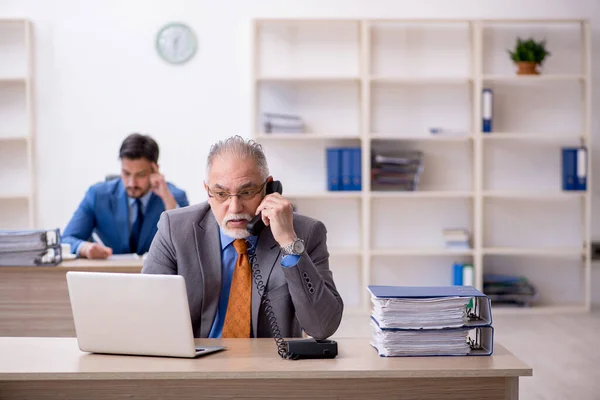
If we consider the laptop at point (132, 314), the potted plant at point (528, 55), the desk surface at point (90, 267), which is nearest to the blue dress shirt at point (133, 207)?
the desk surface at point (90, 267)

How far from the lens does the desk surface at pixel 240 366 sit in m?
2.08

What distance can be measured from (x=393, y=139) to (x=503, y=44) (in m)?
1.20

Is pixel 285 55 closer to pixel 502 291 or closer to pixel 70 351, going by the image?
pixel 502 291

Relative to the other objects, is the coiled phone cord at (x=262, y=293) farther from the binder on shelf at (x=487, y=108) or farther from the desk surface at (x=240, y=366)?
the binder on shelf at (x=487, y=108)

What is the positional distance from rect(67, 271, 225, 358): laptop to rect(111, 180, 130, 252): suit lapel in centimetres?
258

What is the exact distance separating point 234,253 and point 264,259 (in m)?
0.11

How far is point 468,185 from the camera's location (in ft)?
23.1

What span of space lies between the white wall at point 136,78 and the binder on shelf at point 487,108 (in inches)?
27.4

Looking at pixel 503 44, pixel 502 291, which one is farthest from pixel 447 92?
pixel 502 291

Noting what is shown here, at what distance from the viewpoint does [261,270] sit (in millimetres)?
2674

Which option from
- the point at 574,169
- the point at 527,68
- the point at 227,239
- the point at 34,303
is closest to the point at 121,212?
the point at 34,303

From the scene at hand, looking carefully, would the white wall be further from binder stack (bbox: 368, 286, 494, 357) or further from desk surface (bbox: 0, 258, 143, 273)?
binder stack (bbox: 368, 286, 494, 357)

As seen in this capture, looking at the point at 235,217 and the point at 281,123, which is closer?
the point at 235,217

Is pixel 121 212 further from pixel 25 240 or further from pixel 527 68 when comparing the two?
pixel 527 68
